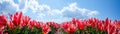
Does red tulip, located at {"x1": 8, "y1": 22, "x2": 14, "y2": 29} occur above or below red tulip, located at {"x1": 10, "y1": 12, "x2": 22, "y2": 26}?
below

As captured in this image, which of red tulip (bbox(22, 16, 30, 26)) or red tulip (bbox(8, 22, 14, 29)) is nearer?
red tulip (bbox(8, 22, 14, 29))

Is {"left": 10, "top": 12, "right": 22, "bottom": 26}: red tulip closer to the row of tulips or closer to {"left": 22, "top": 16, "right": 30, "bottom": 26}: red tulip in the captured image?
the row of tulips

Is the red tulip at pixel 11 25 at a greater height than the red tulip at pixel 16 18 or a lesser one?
lesser

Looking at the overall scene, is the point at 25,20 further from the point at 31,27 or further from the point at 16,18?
the point at 31,27

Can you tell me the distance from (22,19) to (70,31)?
3.11 feet

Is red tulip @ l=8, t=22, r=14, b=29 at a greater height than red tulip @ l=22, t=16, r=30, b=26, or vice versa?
red tulip @ l=22, t=16, r=30, b=26

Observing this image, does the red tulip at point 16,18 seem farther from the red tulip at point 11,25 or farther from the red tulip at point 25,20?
the red tulip at point 25,20

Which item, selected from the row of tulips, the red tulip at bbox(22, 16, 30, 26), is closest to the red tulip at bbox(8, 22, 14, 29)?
the row of tulips

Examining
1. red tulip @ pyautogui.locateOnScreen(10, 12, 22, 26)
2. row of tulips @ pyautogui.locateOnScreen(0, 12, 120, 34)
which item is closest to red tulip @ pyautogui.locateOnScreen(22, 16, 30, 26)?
row of tulips @ pyautogui.locateOnScreen(0, 12, 120, 34)

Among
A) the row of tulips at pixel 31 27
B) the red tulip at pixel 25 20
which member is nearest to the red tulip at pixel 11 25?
the row of tulips at pixel 31 27

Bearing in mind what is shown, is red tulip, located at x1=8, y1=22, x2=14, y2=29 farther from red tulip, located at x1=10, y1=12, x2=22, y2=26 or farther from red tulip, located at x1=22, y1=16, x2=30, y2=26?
red tulip, located at x1=22, y1=16, x2=30, y2=26

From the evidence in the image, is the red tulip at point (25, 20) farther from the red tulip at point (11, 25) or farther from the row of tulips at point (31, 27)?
the red tulip at point (11, 25)

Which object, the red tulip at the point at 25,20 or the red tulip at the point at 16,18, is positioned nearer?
the red tulip at the point at 16,18

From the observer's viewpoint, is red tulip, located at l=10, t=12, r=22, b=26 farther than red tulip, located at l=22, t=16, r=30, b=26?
No
